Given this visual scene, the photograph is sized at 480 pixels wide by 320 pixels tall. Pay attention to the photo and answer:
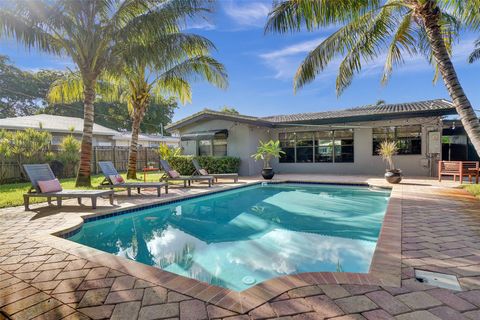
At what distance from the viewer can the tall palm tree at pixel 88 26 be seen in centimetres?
931

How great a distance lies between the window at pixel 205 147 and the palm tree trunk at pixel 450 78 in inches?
568

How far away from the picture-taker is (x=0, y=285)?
10.4 feet

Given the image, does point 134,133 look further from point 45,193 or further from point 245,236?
point 245,236

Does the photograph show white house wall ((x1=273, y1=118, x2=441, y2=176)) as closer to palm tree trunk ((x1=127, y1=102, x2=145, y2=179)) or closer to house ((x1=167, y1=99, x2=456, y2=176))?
house ((x1=167, y1=99, x2=456, y2=176))

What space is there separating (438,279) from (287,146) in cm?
1635

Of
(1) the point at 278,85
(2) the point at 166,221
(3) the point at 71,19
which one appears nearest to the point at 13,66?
(3) the point at 71,19

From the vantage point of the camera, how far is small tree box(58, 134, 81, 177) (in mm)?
16766

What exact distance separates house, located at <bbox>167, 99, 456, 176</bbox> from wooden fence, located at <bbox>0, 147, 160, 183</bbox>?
5.24 m

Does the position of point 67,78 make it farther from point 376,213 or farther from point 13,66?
point 13,66

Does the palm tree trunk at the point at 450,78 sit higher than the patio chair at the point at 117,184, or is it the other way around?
the palm tree trunk at the point at 450,78

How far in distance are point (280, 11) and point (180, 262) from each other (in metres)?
7.50

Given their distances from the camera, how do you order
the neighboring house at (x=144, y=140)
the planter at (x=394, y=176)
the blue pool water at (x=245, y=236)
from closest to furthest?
the blue pool water at (x=245, y=236), the planter at (x=394, y=176), the neighboring house at (x=144, y=140)

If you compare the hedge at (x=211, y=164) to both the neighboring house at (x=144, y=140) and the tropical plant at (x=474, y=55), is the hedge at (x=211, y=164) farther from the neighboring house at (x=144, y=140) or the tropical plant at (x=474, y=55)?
the tropical plant at (x=474, y=55)

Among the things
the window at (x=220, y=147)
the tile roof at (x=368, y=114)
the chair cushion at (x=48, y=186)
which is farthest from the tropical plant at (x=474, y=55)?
the chair cushion at (x=48, y=186)
